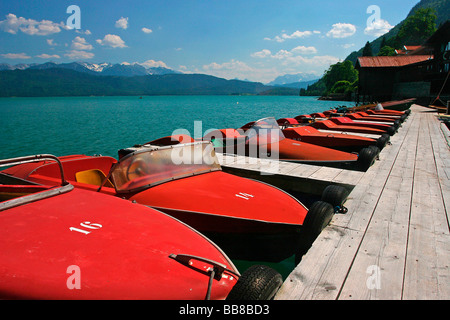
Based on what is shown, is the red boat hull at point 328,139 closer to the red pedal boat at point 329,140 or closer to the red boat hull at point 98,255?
the red pedal boat at point 329,140

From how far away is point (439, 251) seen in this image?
3.19m

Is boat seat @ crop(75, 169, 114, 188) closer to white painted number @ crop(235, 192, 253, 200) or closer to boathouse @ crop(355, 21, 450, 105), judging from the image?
white painted number @ crop(235, 192, 253, 200)

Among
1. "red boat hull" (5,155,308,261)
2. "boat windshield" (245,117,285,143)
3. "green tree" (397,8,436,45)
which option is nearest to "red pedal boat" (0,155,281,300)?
"red boat hull" (5,155,308,261)

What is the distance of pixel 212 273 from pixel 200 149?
3.41 meters

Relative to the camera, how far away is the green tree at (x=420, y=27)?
110 metres

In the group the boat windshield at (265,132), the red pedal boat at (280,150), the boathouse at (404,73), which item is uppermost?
the boathouse at (404,73)

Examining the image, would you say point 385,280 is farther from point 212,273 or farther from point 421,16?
point 421,16

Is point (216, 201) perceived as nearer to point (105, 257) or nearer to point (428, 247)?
point (105, 257)

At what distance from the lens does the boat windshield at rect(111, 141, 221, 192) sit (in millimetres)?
4734

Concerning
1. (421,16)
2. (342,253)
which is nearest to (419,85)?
(342,253)

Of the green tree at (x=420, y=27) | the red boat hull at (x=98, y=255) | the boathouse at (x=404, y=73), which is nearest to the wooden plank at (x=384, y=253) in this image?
the red boat hull at (x=98, y=255)

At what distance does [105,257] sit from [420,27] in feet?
473

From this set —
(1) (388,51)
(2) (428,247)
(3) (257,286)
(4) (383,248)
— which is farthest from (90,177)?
(1) (388,51)
